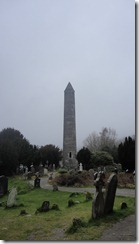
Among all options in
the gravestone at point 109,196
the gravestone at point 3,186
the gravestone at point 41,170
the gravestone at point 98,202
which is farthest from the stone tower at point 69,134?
the gravestone at point 98,202

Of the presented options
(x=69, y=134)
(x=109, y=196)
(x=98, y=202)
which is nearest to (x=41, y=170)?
(x=69, y=134)

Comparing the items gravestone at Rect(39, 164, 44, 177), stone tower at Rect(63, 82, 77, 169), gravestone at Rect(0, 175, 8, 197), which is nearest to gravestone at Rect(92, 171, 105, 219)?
gravestone at Rect(0, 175, 8, 197)

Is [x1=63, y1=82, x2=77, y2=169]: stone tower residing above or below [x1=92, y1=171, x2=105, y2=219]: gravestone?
above

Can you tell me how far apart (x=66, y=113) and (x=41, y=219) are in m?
18.4

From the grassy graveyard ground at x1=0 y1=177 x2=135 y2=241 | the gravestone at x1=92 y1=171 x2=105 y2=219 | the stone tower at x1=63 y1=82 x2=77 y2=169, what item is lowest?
the grassy graveyard ground at x1=0 y1=177 x2=135 y2=241

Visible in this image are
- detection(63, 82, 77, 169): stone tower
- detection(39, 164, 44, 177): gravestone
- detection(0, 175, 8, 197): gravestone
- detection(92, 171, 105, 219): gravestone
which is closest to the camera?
detection(92, 171, 105, 219): gravestone

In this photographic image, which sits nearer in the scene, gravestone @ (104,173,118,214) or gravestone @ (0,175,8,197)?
gravestone @ (104,173,118,214)

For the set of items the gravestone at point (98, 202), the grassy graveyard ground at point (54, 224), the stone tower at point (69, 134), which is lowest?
the grassy graveyard ground at point (54, 224)

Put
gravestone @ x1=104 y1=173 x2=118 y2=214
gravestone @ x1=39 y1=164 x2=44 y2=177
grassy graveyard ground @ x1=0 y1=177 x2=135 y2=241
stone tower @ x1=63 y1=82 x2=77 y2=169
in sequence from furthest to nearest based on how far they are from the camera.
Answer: stone tower @ x1=63 y1=82 x2=77 y2=169
gravestone @ x1=39 y1=164 x2=44 y2=177
gravestone @ x1=104 y1=173 x2=118 y2=214
grassy graveyard ground @ x1=0 y1=177 x2=135 y2=241

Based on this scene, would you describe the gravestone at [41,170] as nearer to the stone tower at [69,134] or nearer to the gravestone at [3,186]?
the stone tower at [69,134]

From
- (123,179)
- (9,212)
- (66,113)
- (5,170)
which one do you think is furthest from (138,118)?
(66,113)

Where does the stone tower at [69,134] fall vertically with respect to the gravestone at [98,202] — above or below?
above

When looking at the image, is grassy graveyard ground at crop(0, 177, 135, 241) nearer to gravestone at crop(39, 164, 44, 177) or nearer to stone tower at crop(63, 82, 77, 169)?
gravestone at crop(39, 164, 44, 177)

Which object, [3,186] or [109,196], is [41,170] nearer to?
[3,186]
